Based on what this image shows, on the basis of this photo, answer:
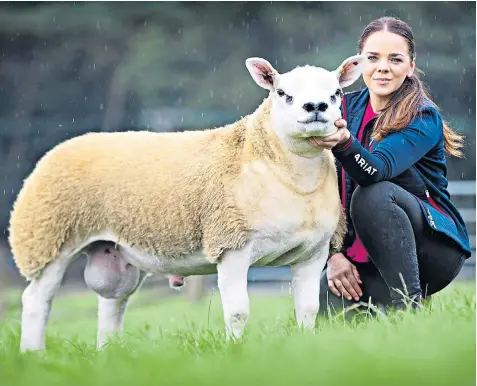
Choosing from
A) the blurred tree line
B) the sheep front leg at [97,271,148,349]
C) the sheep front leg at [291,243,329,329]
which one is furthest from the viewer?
the blurred tree line

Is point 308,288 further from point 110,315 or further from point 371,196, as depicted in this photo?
point 110,315

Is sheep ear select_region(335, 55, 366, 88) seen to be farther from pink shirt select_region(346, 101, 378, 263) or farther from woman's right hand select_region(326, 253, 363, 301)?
woman's right hand select_region(326, 253, 363, 301)

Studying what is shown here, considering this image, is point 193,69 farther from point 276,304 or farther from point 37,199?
point 37,199

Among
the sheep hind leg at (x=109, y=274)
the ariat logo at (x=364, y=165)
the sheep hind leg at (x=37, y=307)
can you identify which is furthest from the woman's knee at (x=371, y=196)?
the sheep hind leg at (x=37, y=307)

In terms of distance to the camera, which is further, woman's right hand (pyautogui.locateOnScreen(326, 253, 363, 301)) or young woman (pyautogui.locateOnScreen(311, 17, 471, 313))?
woman's right hand (pyautogui.locateOnScreen(326, 253, 363, 301))

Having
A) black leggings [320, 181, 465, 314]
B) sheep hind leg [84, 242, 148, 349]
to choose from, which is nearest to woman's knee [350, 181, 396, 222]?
black leggings [320, 181, 465, 314]

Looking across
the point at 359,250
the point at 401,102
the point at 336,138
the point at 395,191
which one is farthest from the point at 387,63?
the point at 359,250

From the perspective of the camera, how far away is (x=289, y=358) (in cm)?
317

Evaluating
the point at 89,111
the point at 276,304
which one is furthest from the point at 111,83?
the point at 276,304

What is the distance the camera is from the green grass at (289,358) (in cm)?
305

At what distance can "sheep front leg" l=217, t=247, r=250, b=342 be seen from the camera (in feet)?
12.1

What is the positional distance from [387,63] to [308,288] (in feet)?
3.21

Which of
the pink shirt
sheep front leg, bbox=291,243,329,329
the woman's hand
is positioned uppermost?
the woman's hand

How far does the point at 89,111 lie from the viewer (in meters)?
13.4
